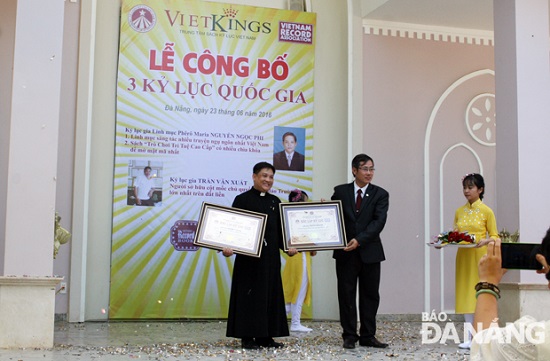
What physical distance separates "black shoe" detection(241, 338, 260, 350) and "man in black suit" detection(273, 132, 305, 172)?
290cm

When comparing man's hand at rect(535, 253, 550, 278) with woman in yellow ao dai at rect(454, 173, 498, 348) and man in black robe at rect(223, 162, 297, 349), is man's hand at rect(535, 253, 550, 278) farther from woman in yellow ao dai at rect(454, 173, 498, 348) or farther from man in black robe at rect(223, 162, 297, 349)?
woman in yellow ao dai at rect(454, 173, 498, 348)

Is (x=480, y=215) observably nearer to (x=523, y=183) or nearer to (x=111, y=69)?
(x=523, y=183)

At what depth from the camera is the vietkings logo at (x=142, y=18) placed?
859 cm

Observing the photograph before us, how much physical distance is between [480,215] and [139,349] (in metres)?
3.03

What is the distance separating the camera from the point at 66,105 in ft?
27.4

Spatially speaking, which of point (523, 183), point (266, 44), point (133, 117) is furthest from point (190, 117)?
point (523, 183)

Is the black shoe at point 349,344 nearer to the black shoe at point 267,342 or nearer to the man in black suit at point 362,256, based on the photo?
the man in black suit at point 362,256

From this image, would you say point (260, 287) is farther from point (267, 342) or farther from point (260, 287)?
point (267, 342)

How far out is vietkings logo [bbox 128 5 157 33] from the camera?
859 centimetres

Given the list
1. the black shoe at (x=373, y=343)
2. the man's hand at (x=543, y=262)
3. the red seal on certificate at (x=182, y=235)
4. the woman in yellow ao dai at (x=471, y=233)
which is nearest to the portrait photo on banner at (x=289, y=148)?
the red seal on certificate at (x=182, y=235)

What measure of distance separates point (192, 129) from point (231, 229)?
8.45 ft

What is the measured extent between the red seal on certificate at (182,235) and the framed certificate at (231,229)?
2241 millimetres

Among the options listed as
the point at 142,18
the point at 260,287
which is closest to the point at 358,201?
the point at 260,287

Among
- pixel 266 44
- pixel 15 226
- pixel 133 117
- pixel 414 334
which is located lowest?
pixel 414 334
